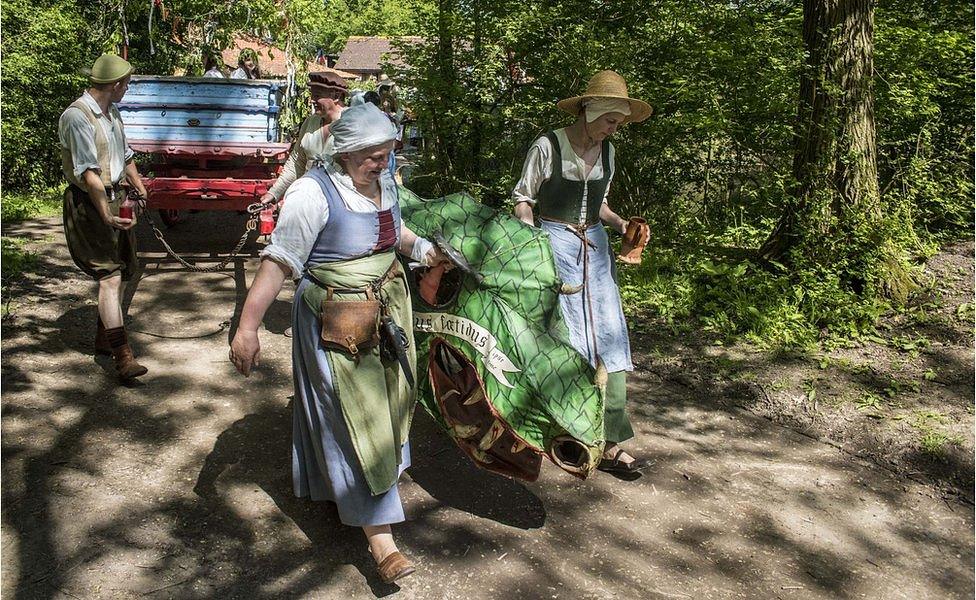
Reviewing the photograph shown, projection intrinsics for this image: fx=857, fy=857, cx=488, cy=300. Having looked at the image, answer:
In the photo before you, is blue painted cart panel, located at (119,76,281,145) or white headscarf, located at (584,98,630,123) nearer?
white headscarf, located at (584,98,630,123)

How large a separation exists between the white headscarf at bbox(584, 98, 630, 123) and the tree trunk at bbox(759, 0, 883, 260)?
123 inches

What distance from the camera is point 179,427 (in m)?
4.54

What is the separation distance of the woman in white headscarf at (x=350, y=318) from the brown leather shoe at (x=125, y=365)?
207cm

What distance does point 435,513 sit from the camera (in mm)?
3861

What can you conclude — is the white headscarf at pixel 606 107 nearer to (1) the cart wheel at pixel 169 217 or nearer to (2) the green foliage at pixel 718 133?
(2) the green foliage at pixel 718 133

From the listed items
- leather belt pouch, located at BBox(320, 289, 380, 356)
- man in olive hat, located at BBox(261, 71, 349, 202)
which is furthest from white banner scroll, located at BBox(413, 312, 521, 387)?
man in olive hat, located at BBox(261, 71, 349, 202)

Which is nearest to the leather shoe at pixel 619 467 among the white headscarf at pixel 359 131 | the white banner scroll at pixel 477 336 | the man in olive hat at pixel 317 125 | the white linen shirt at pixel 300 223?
the white banner scroll at pixel 477 336

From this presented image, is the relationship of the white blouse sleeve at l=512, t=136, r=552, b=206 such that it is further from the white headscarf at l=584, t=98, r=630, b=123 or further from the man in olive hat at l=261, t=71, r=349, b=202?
the man in olive hat at l=261, t=71, r=349, b=202

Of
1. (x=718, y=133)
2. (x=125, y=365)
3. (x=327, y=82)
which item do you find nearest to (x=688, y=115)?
(x=718, y=133)

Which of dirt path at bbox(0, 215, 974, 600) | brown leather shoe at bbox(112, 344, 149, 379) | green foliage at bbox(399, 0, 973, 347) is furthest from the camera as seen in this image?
green foliage at bbox(399, 0, 973, 347)

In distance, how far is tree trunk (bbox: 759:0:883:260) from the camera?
21.8 ft

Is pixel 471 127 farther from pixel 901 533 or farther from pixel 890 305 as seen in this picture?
pixel 901 533

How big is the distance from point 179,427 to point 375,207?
2038 mm

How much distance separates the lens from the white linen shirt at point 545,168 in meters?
4.19
